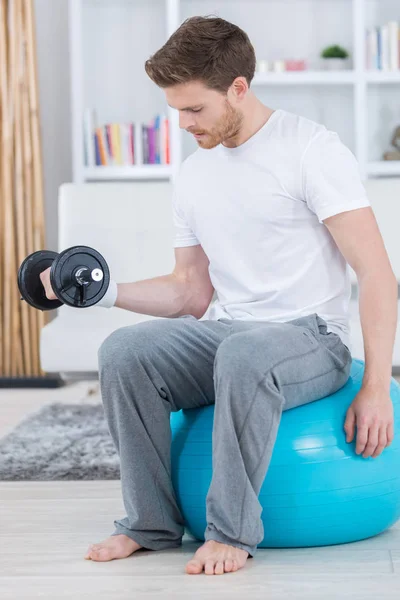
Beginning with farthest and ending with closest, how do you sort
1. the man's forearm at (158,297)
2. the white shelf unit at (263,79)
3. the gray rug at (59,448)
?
the white shelf unit at (263,79)
the gray rug at (59,448)
the man's forearm at (158,297)

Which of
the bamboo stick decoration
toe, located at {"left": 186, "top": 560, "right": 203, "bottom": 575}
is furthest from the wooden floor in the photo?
the bamboo stick decoration

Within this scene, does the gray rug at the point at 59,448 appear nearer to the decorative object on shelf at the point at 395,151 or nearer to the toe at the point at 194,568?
the toe at the point at 194,568

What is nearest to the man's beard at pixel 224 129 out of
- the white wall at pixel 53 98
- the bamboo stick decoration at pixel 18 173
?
the bamboo stick decoration at pixel 18 173

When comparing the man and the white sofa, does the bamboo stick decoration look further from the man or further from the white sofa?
the man

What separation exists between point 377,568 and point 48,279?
82cm

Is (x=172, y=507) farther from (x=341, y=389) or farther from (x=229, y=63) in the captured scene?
(x=229, y=63)

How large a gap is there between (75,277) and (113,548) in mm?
516

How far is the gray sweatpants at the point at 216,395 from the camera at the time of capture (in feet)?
5.54

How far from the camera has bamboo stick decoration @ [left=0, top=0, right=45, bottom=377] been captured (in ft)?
14.4

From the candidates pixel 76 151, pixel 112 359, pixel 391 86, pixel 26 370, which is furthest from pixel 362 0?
pixel 112 359

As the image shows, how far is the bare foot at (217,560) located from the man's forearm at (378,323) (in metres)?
0.39

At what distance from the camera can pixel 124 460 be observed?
182 centimetres

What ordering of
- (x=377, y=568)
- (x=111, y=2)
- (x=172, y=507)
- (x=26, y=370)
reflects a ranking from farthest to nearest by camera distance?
1. (x=111, y=2)
2. (x=26, y=370)
3. (x=172, y=507)
4. (x=377, y=568)

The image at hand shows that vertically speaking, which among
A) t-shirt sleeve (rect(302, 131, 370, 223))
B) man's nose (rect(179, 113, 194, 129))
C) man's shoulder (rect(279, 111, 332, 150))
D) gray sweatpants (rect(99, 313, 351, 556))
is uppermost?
man's nose (rect(179, 113, 194, 129))
